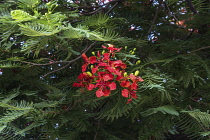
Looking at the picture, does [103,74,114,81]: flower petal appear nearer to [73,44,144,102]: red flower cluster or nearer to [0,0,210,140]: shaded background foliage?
[73,44,144,102]: red flower cluster

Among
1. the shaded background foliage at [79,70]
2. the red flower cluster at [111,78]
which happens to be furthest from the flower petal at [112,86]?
the shaded background foliage at [79,70]

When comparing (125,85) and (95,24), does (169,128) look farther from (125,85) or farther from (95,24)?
(95,24)

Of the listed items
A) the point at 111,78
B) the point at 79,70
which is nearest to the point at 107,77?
the point at 111,78

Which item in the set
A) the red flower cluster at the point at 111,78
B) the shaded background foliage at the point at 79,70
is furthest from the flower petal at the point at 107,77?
the shaded background foliage at the point at 79,70

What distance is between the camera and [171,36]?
226 centimetres

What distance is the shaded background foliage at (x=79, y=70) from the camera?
108 cm

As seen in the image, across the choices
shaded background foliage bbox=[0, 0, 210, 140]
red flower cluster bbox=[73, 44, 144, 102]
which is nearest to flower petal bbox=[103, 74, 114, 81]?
red flower cluster bbox=[73, 44, 144, 102]

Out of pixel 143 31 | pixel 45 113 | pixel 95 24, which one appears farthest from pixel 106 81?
pixel 143 31

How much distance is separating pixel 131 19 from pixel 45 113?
0.93 meters

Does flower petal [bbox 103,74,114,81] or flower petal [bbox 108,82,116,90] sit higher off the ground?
flower petal [bbox 103,74,114,81]

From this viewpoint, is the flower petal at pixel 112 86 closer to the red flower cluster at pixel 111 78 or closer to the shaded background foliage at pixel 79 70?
the red flower cluster at pixel 111 78

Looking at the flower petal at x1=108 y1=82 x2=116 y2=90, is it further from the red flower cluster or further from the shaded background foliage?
the shaded background foliage

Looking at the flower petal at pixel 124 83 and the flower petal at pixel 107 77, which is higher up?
the flower petal at pixel 107 77

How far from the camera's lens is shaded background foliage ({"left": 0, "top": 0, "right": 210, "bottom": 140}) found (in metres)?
1.08
